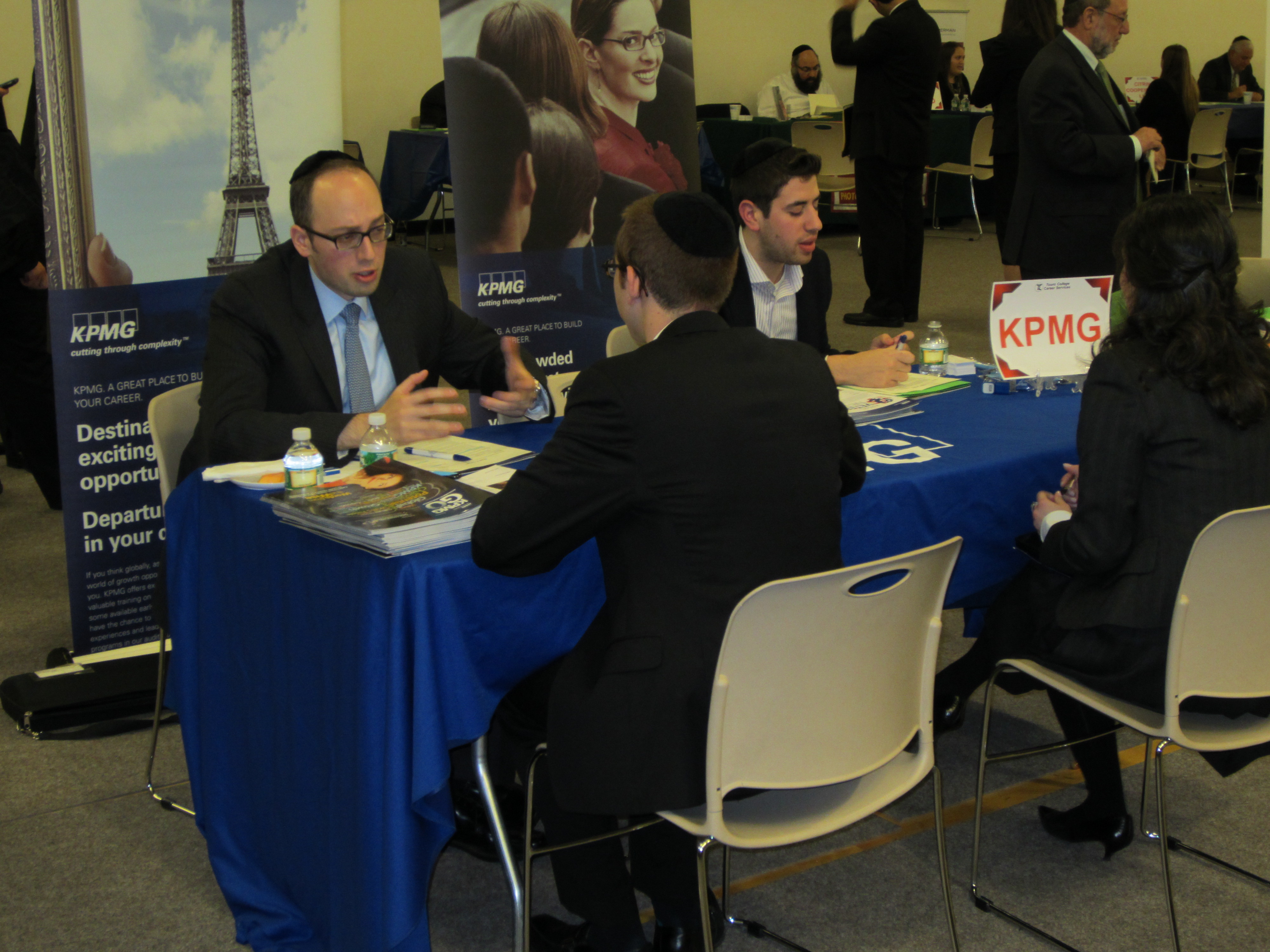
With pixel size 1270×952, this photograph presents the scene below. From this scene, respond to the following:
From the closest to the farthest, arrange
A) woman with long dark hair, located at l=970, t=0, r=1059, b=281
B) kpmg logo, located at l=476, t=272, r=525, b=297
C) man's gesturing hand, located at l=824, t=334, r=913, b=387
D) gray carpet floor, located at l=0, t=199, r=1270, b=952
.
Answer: gray carpet floor, located at l=0, t=199, r=1270, b=952 < man's gesturing hand, located at l=824, t=334, r=913, b=387 < kpmg logo, located at l=476, t=272, r=525, b=297 < woman with long dark hair, located at l=970, t=0, r=1059, b=281

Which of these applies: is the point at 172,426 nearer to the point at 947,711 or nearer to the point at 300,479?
the point at 300,479

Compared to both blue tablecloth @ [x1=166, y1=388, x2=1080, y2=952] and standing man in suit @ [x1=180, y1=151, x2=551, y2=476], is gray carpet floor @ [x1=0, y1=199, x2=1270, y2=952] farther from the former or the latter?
standing man in suit @ [x1=180, y1=151, x2=551, y2=476]

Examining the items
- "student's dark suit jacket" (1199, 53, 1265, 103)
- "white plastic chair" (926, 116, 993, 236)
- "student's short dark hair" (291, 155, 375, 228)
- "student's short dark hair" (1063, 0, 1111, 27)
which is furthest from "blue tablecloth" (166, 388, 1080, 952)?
"student's dark suit jacket" (1199, 53, 1265, 103)

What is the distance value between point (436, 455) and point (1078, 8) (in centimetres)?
304

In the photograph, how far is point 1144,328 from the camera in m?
1.88

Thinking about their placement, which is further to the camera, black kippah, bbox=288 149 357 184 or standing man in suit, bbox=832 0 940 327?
standing man in suit, bbox=832 0 940 327

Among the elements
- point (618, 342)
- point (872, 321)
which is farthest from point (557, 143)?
point (872, 321)

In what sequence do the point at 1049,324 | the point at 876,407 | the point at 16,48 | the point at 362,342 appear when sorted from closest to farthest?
the point at 876,407 → the point at 362,342 → the point at 1049,324 → the point at 16,48

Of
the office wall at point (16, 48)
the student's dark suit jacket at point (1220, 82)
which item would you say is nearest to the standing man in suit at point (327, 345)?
the office wall at point (16, 48)

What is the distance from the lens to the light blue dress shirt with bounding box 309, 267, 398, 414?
8.16 ft

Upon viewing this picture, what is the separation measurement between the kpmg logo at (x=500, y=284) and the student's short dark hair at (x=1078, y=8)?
1.94 m

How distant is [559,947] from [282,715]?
57 cm

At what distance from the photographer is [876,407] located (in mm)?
2451

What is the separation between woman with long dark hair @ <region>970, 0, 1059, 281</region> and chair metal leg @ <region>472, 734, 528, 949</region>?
16.5ft
